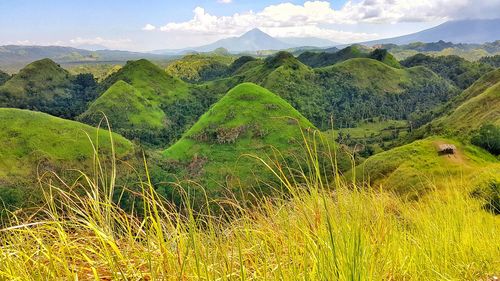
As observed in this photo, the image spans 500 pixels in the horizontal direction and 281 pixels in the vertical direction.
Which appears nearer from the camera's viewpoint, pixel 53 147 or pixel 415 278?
pixel 415 278

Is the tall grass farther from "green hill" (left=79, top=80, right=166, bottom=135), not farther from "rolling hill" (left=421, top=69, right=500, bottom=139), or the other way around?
"green hill" (left=79, top=80, right=166, bottom=135)

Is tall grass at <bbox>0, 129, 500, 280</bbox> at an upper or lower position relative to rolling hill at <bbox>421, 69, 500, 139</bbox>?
upper

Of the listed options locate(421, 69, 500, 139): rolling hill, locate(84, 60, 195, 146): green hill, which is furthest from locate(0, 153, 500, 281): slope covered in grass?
locate(84, 60, 195, 146): green hill

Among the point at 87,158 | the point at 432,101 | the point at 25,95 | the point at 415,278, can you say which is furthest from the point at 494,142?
the point at 25,95

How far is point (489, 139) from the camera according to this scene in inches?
2783

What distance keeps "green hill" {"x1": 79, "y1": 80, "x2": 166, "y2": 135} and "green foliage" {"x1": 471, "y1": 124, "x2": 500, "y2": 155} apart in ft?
370

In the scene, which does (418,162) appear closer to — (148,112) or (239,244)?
(239,244)

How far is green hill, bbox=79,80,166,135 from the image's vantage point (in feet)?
499

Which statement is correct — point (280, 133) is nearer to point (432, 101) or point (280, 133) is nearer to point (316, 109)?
point (316, 109)

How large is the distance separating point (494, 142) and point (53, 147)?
306 feet

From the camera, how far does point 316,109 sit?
181m

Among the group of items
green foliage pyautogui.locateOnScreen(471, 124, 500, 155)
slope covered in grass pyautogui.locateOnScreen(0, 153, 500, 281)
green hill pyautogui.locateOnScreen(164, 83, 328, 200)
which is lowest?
green hill pyautogui.locateOnScreen(164, 83, 328, 200)

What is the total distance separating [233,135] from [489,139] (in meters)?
66.5

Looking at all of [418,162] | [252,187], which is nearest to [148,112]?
[418,162]
